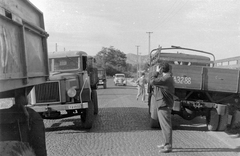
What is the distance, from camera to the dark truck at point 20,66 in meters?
2.42

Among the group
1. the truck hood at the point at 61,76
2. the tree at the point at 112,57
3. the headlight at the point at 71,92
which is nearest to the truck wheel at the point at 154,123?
the headlight at the point at 71,92

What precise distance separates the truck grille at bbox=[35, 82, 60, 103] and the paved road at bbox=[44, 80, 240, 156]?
3.05 ft

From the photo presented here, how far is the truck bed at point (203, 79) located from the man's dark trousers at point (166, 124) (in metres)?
1.53

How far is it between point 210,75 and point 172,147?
233 cm

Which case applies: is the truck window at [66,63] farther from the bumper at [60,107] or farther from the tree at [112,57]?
the tree at [112,57]

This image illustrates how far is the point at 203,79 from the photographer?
705cm

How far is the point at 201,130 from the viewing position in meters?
7.76

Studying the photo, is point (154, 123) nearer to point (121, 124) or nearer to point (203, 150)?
point (121, 124)

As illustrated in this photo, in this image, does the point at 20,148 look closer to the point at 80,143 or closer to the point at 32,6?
the point at 32,6

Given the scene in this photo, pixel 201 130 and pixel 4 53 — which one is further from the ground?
pixel 4 53

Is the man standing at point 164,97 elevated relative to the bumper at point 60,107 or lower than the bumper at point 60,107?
elevated

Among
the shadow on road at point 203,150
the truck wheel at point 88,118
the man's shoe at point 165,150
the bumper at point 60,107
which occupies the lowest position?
the shadow on road at point 203,150

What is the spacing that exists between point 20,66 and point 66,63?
238 inches

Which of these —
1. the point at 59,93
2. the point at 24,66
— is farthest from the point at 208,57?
the point at 24,66
